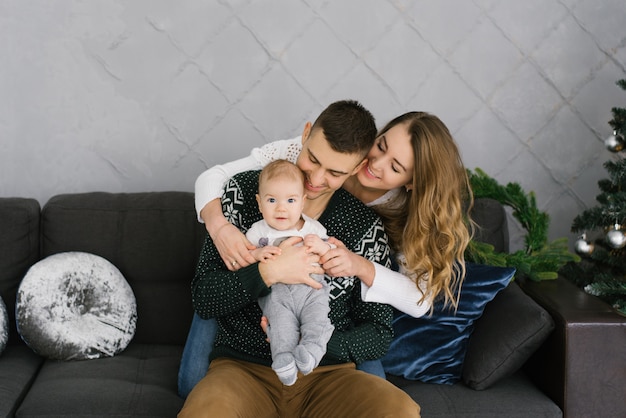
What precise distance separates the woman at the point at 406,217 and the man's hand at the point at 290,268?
9 centimetres

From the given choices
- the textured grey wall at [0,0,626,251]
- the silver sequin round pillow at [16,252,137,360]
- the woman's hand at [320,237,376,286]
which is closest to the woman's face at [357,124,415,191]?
the woman's hand at [320,237,376,286]

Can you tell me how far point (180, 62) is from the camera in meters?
2.69

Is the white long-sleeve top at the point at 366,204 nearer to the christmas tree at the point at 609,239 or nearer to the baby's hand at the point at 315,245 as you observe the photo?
the baby's hand at the point at 315,245

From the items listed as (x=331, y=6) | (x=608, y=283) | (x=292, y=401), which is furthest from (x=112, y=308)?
(x=608, y=283)

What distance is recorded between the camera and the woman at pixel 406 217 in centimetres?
193

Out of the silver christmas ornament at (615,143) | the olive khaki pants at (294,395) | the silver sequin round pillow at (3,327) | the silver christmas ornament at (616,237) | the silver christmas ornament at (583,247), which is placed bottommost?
the silver sequin round pillow at (3,327)

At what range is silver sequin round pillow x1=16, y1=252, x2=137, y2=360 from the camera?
7.00 feet

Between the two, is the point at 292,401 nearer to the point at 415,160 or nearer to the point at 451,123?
the point at 415,160

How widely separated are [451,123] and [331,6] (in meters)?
0.72

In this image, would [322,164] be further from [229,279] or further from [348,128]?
[229,279]

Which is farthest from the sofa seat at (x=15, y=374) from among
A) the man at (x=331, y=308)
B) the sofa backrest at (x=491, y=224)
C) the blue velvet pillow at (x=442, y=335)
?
the sofa backrest at (x=491, y=224)

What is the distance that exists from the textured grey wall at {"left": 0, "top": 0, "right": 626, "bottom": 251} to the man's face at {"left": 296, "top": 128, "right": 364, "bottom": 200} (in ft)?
3.25

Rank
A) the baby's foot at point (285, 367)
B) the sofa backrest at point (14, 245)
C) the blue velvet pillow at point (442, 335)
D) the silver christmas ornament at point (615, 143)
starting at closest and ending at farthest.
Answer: the baby's foot at point (285, 367), the blue velvet pillow at point (442, 335), the sofa backrest at point (14, 245), the silver christmas ornament at point (615, 143)

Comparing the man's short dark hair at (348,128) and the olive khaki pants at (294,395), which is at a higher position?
the man's short dark hair at (348,128)
